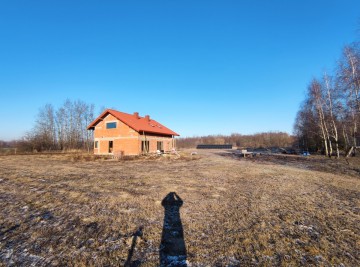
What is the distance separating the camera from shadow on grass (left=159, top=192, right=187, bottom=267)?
10.2 ft

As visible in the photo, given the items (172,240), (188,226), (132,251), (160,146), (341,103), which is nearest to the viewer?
(132,251)

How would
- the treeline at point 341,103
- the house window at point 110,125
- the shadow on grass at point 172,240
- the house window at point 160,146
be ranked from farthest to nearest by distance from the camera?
the house window at point 160,146 < the house window at point 110,125 < the treeline at point 341,103 < the shadow on grass at point 172,240

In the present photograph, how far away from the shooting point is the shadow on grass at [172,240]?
10.2 ft

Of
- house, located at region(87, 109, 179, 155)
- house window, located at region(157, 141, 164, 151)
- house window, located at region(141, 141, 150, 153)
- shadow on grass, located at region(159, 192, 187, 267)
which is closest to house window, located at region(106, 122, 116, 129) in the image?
house, located at region(87, 109, 179, 155)

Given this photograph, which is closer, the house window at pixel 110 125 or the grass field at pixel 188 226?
the grass field at pixel 188 226

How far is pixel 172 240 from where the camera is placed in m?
3.74

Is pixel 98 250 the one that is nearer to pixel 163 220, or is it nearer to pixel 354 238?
pixel 163 220

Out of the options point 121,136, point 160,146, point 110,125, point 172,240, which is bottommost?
point 172,240

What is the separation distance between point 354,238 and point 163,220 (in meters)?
4.17

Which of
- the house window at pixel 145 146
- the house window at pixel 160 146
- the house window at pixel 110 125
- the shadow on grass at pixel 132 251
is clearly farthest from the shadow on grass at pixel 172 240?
the house window at pixel 160 146

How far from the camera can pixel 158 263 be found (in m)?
3.03

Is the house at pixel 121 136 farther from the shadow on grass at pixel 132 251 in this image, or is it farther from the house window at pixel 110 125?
the shadow on grass at pixel 132 251

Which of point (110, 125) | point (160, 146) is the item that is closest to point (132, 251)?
point (110, 125)

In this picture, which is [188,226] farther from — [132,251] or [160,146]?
[160,146]
